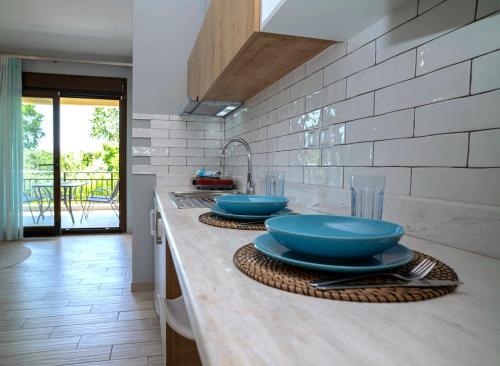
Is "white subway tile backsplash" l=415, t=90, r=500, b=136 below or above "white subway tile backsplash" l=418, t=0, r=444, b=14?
below

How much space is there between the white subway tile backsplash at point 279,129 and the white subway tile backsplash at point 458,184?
2.95 ft

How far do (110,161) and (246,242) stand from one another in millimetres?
7600

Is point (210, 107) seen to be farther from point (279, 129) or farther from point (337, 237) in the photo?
point (337, 237)

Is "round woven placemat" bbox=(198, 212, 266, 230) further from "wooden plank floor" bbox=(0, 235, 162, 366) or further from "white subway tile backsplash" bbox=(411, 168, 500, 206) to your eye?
"wooden plank floor" bbox=(0, 235, 162, 366)

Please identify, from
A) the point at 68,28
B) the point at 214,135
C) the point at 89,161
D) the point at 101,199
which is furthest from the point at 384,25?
the point at 89,161

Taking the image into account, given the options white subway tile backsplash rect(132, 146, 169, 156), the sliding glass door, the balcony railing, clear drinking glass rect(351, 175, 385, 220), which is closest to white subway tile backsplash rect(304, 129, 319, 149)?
clear drinking glass rect(351, 175, 385, 220)

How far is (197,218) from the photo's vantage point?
115cm

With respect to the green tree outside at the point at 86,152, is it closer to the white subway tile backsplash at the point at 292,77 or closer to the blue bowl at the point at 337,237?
the white subway tile backsplash at the point at 292,77

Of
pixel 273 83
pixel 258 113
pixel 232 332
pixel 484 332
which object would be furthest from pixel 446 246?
pixel 258 113

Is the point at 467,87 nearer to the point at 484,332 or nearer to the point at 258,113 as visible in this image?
the point at 484,332

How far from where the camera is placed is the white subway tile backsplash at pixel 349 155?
110 cm

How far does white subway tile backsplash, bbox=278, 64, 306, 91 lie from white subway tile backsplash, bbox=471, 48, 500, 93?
0.86 meters

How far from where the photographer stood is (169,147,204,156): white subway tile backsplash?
2.94m

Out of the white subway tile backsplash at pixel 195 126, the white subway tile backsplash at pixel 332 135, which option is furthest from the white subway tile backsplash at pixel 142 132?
the white subway tile backsplash at pixel 332 135
